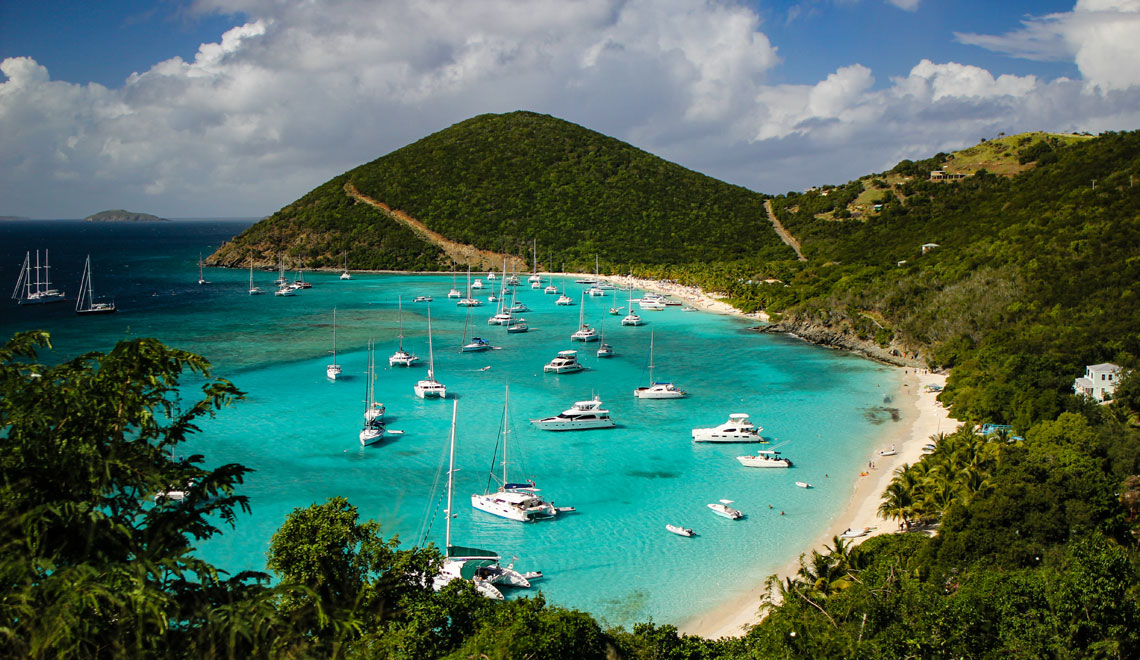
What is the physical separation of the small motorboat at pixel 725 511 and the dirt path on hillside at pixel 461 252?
10270 centimetres

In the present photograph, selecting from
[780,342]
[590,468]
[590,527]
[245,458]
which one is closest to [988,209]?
[780,342]

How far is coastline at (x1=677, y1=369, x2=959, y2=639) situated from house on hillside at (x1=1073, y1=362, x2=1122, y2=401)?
630 cm

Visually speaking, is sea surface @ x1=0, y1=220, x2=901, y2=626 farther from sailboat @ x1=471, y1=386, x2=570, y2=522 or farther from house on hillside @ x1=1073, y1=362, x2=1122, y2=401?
house on hillside @ x1=1073, y1=362, x2=1122, y2=401

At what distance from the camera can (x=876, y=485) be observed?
3388 centimetres

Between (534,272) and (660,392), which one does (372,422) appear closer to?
(660,392)

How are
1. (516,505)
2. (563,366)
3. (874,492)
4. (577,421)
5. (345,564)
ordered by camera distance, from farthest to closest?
(563,366) → (577,421) → (874,492) → (516,505) → (345,564)

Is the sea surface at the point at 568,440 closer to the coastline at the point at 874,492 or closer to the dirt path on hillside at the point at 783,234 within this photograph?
the coastline at the point at 874,492

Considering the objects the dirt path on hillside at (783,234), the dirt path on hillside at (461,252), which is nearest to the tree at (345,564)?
the dirt path on hillside at (783,234)

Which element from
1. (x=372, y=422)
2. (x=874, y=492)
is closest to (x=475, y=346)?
(x=372, y=422)

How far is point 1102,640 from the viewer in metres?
15.4

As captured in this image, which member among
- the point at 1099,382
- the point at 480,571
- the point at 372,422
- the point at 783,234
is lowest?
the point at 480,571

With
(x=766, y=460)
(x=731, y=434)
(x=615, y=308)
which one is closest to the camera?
(x=766, y=460)

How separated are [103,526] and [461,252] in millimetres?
134549

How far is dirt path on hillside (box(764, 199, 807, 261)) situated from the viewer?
12242 cm
